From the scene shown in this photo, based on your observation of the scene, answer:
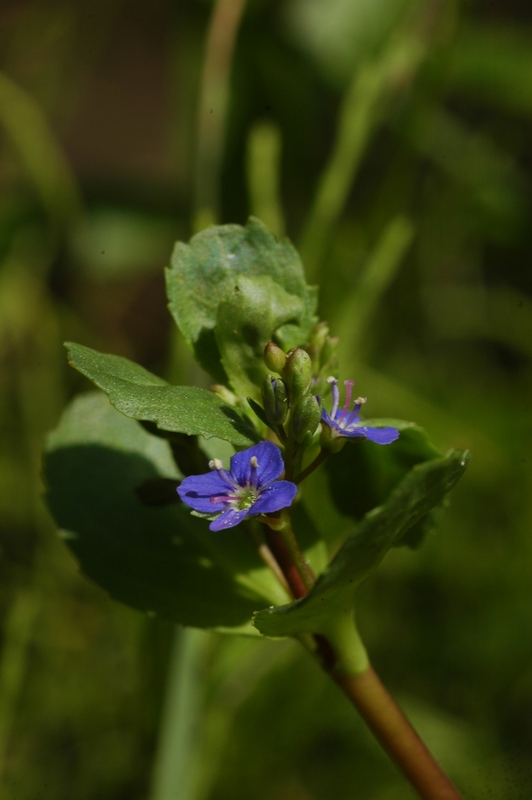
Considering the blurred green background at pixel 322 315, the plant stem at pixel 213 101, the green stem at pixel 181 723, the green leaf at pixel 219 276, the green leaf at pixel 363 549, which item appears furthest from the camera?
the plant stem at pixel 213 101

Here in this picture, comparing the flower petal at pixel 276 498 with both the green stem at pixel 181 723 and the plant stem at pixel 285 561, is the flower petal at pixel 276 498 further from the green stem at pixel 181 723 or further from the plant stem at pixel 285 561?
the green stem at pixel 181 723

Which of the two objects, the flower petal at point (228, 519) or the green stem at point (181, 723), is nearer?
the flower petal at point (228, 519)

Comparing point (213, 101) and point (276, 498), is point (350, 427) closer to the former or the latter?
point (276, 498)

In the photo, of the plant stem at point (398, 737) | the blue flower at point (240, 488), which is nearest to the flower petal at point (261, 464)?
the blue flower at point (240, 488)

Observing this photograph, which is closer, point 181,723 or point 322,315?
point 181,723

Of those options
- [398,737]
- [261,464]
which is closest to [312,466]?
[261,464]

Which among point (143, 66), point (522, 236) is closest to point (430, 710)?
point (522, 236)

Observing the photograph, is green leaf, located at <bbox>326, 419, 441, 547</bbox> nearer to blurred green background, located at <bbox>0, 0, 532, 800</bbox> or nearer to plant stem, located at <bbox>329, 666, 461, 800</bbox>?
plant stem, located at <bbox>329, 666, 461, 800</bbox>
